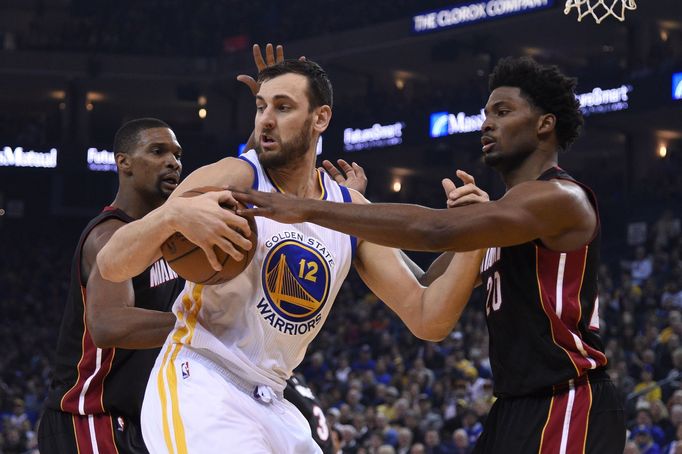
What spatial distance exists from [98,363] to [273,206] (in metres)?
1.82

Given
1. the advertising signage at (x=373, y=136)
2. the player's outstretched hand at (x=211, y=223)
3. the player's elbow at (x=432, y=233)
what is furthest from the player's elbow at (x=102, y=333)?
the advertising signage at (x=373, y=136)

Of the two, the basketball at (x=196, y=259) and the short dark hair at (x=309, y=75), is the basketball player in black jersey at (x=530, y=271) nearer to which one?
the basketball at (x=196, y=259)

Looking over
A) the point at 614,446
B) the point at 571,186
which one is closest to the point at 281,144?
the point at 571,186

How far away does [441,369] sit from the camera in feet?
53.7

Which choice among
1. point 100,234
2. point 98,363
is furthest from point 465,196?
point 98,363

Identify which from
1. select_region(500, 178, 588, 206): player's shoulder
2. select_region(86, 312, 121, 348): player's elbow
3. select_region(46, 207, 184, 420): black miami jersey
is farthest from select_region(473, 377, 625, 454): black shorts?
select_region(46, 207, 184, 420): black miami jersey

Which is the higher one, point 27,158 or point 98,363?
point 27,158

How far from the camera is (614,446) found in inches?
149

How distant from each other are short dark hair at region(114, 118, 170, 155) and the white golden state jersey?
55.0 inches

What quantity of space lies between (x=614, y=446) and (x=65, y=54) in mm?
28506

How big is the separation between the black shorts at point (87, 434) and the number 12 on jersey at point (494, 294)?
192 cm

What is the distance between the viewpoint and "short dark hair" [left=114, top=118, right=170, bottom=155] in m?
5.30

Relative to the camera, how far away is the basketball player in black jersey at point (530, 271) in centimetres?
363

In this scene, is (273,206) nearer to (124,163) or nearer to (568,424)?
(568,424)
